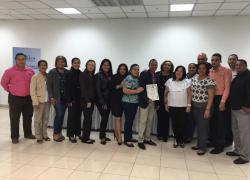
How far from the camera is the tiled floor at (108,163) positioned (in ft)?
10.2

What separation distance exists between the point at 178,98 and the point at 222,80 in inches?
30.2

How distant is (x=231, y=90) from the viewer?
3789 millimetres

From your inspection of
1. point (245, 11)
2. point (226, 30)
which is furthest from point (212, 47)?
point (245, 11)

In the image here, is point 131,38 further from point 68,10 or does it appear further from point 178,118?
point 178,118

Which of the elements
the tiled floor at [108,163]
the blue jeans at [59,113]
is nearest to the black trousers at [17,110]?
the tiled floor at [108,163]

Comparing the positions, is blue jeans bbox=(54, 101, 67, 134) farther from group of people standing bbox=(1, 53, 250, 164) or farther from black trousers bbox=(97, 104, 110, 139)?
black trousers bbox=(97, 104, 110, 139)

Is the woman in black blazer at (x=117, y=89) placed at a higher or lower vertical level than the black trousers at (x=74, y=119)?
higher

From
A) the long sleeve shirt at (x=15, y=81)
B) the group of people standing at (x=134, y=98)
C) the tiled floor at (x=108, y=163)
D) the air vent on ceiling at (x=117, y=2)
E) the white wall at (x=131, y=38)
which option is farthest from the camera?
the white wall at (x=131, y=38)

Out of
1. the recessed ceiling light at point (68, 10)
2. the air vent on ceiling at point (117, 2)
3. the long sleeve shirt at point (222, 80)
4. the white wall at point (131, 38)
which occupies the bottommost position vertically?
the long sleeve shirt at point (222, 80)

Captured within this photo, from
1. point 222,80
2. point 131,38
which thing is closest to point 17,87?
point 222,80

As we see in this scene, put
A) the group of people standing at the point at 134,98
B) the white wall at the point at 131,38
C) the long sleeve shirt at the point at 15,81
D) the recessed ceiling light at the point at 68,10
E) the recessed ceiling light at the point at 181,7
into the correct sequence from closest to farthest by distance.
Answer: the group of people standing at the point at 134,98 → the long sleeve shirt at the point at 15,81 → the recessed ceiling light at the point at 181,7 → the recessed ceiling light at the point at 68,10 → the white wall at the point at 131,38

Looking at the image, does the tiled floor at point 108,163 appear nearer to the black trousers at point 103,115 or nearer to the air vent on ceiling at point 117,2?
the black trousers at point 103,115

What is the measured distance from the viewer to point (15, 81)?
4.33 metres

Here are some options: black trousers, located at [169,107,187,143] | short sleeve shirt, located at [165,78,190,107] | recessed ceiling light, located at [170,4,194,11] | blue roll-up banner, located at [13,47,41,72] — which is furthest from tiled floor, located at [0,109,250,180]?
blue roll-up banner, located at [13,47,41,72]
